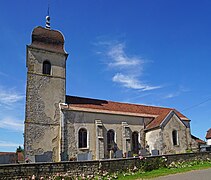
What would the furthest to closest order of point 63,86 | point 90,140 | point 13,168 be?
point 63,86 → point 90,140 → point 13,168

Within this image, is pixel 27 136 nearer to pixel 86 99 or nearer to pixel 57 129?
pixel 57 129

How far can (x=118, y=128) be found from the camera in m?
25.6

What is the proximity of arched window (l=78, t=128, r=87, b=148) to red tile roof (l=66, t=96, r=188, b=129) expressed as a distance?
249 cm

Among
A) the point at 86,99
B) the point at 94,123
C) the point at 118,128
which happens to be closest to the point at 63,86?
the point at 86,99

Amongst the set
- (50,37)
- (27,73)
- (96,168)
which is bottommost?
(96,168)

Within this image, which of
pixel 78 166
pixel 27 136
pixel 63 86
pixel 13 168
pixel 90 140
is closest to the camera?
pixel 13 168

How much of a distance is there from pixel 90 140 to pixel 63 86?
21.0 feet

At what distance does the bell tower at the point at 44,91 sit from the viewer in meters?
22.1

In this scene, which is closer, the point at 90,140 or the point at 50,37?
the point at 90,140

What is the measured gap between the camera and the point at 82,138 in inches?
922

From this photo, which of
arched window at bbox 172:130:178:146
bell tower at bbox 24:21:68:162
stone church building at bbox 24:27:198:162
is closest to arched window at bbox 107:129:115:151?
stone church building at bbox 24:27:198:162

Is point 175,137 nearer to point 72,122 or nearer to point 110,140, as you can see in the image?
point 110,140

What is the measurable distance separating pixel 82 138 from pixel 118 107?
6.55 metres

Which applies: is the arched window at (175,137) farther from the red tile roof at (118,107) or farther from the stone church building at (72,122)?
the red tile roof at (118,107)
